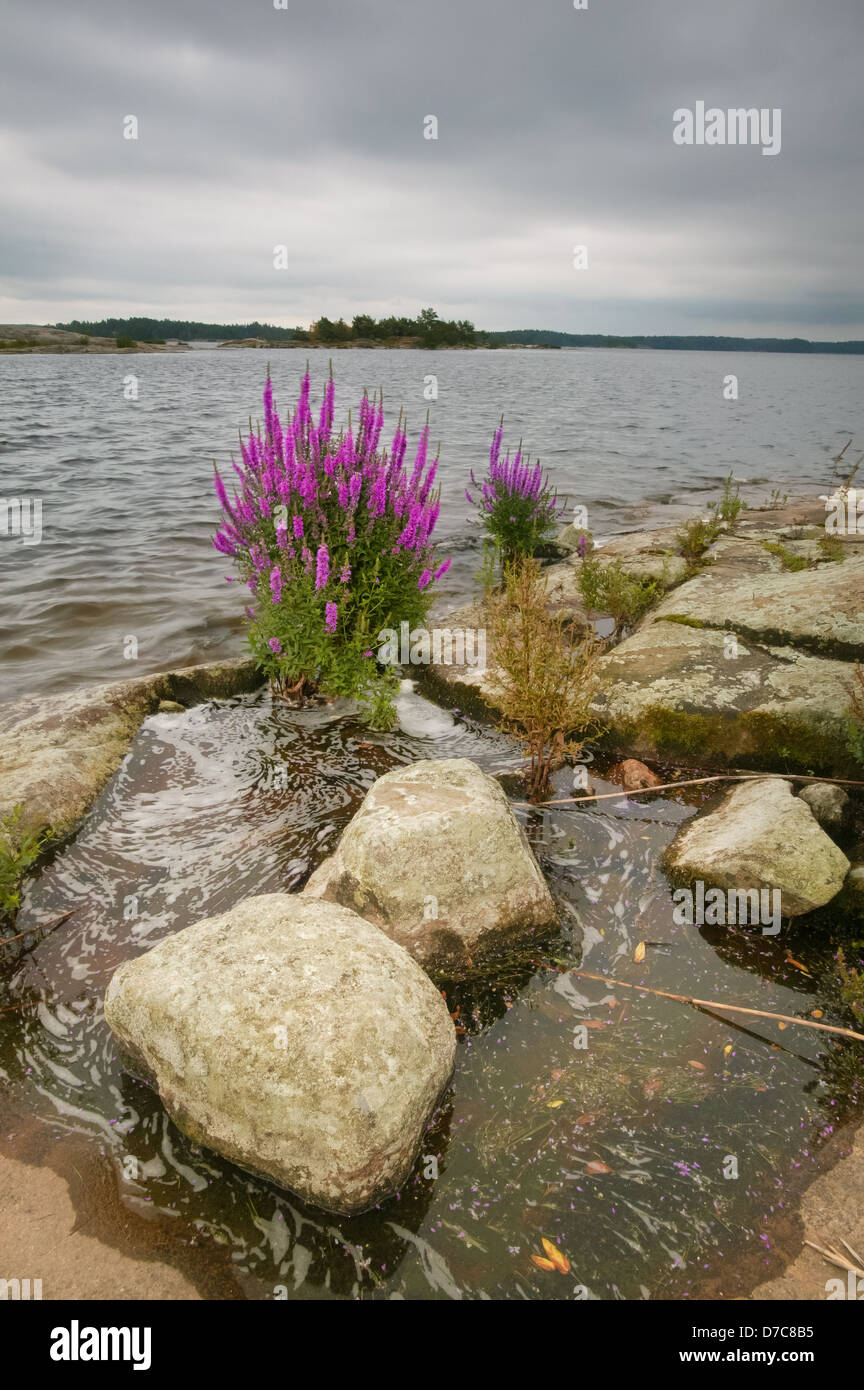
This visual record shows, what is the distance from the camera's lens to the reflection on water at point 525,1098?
256 centimetres

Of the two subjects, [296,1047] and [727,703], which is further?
[727,703]

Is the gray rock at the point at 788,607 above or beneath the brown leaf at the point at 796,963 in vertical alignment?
above

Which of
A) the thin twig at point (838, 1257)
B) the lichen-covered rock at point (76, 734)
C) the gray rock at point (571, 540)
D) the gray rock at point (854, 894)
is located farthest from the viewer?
the gray rock at point (571, 540)

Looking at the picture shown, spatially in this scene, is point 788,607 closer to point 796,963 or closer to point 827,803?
point 827,803

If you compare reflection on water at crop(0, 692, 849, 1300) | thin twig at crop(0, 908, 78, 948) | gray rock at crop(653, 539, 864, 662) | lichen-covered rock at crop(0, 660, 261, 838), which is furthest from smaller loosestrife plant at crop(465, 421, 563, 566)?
thin twig at crop(0, 908, 78, 948)

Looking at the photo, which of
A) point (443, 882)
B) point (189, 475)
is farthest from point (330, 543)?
point (189, 475)

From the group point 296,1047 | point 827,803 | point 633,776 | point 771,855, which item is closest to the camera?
point 296,1047

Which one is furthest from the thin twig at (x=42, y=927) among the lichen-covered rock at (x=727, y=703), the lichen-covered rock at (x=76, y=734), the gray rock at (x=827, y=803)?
the gray rock at (x=827, y=803)

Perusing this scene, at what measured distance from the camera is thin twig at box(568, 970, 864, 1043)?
334 cm

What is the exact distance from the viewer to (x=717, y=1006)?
3535mm

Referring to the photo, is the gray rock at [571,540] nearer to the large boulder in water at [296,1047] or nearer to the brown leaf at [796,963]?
the brown leaf at [796,963]

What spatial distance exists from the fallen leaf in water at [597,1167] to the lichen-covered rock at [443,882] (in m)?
1.12

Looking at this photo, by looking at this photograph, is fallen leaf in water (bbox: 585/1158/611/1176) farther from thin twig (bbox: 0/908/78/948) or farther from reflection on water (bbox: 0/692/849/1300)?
thin twig (bbox: 0/908/78/948)

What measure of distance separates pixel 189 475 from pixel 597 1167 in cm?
1969
